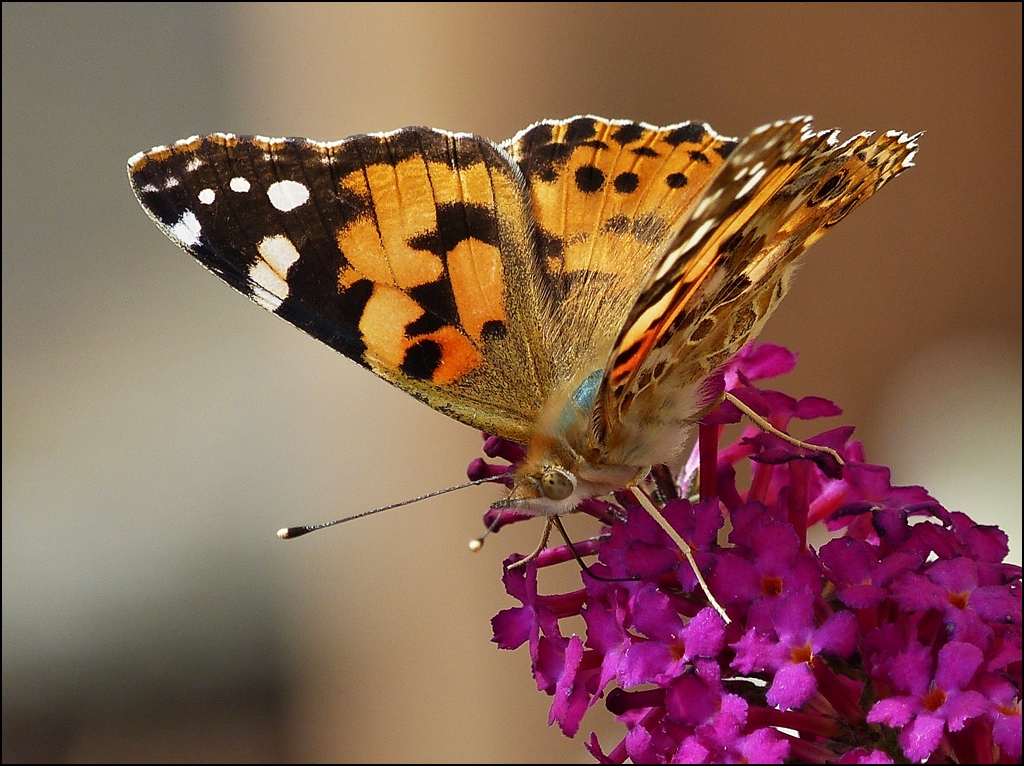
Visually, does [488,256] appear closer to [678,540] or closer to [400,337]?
[400,337]

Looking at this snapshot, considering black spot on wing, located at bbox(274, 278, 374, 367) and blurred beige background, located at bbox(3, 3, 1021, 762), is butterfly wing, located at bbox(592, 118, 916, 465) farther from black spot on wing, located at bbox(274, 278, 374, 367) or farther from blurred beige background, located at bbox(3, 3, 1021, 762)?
blurred beige background, located at bbox(3, 3, 1021, 762)

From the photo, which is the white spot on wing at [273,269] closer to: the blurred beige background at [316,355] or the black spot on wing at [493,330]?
the black spot on wing at [493,330]

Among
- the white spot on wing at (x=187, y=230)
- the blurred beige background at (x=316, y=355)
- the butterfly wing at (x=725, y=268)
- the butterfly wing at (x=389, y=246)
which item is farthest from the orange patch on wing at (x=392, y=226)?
the blurred beige background at (x=316, y=355)

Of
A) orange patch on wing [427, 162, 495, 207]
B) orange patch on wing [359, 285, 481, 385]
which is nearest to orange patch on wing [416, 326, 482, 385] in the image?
orange patch on wing [359, 285, 481, 385]

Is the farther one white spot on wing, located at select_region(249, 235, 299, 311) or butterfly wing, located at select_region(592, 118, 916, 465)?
white spot on wing, located at select_region(249, 235, 299, 311)

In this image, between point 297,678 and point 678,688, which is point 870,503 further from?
point 297,678
